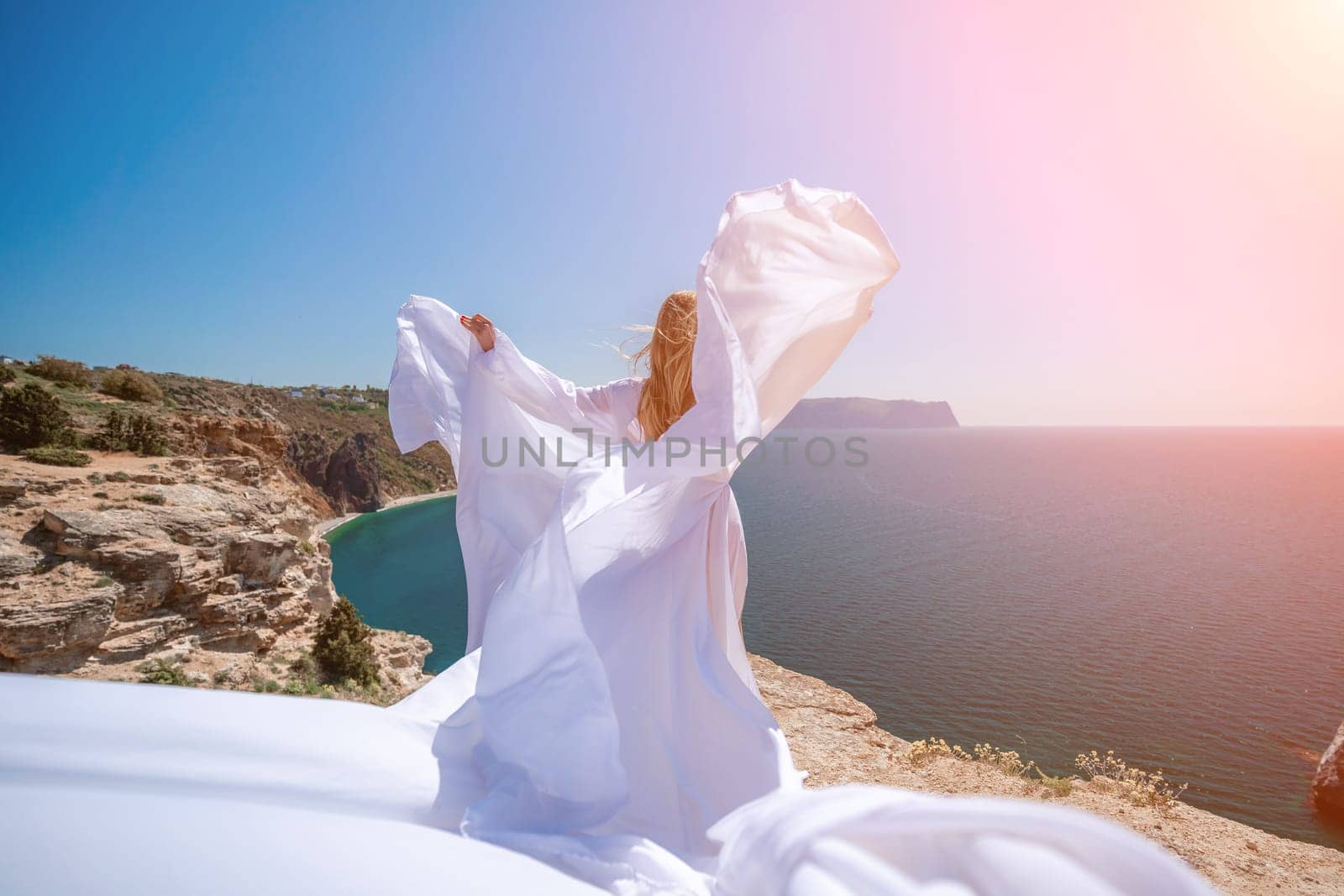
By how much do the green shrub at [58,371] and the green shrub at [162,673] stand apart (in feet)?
56.9

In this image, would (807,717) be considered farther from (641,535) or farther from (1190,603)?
(1190,603)

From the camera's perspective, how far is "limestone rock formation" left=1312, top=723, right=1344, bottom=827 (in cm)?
1489

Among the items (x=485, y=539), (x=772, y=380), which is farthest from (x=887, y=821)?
(x=485, y=539)

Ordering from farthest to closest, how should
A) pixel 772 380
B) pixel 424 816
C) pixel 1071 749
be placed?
pixel 1071 749, pixel 772 380, pixel 424 816

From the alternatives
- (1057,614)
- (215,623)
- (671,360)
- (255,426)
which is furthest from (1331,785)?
(255,426)

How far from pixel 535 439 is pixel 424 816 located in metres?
2.03

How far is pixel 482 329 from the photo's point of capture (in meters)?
3.28

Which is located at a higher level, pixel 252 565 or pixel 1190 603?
pixel 252 565

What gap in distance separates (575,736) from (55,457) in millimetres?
15047

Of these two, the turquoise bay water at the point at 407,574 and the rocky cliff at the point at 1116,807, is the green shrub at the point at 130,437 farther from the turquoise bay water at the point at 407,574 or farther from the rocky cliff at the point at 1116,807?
the rocky cliff at the point at 1116,807

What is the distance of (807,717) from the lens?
8.70 meters

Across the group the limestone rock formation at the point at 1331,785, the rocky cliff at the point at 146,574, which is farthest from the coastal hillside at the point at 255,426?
the limestone rock formation at the point at 1331,785

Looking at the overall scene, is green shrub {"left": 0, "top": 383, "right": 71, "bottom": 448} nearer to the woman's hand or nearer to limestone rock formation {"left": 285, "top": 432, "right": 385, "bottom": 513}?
the woman's hand

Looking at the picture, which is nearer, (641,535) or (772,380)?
(641,535)
